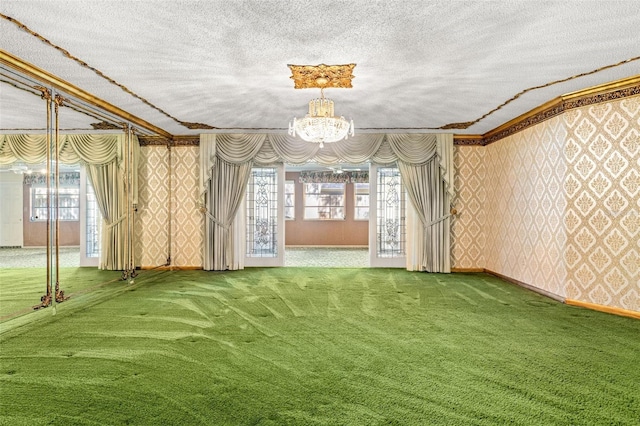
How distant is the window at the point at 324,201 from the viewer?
11.7 meters

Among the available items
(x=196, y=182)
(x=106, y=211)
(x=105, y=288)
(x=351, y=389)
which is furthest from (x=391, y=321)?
(x=106, y=211)

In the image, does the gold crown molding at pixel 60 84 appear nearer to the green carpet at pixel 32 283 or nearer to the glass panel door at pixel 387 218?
the green carpet at pixel 32 283

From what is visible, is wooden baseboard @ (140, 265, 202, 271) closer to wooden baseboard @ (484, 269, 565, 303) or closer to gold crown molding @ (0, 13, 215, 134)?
gold crown molding @ (0, 13, 215, 134)

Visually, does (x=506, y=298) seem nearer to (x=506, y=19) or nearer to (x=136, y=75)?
(x=506, y=19)

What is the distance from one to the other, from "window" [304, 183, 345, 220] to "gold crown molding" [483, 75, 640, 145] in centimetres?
651

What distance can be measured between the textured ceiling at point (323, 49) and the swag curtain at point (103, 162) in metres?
1.78

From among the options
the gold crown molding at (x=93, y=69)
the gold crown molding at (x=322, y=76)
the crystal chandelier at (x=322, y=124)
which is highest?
the gold crown molding at (x=93, y=69)

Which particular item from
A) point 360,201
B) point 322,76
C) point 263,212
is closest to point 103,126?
→ point 263,212

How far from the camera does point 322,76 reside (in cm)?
384

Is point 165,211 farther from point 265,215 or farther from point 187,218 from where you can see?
point 265,215

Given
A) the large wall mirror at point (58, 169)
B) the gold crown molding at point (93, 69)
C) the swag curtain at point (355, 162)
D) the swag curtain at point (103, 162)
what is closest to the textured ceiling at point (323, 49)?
the gold crown molding at point (93, 69)

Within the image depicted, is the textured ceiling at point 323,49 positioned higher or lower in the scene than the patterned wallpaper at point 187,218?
higher

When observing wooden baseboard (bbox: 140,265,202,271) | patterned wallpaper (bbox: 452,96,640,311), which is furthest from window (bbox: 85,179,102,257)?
patterned wallpaper (bbox: 452,96,640,311)

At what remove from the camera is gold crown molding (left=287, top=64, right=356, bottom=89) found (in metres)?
3.63
